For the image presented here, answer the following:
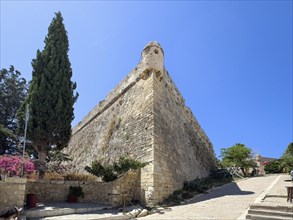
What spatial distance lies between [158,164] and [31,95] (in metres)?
7.37

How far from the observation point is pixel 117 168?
10.9m

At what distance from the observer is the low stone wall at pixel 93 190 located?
10.6m

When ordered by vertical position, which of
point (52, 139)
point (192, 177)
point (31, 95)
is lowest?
point (192, 177)

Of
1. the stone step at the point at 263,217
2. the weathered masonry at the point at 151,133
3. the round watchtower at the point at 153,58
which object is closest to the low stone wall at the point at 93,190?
the weathered masonry at the point at 151,133

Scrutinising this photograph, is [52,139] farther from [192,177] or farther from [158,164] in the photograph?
[192,177]

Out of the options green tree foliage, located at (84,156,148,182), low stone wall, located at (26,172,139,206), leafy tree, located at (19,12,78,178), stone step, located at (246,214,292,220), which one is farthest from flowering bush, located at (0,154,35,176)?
stone step, located at (246,214,292,220)

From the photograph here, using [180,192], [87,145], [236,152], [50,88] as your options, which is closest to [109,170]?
[180,192]

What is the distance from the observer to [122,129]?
52.3 ft

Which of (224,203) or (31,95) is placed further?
(31,95)

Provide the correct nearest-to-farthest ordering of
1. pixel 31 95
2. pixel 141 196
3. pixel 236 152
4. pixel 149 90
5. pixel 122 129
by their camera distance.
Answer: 1. pixel 141 196
2. pixel 31 95
3. pixel 149 90
4. pixel 122 129
5. pixel 236 152

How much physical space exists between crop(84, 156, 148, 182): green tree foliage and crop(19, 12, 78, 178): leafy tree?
3.02 m

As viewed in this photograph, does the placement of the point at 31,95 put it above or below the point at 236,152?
above

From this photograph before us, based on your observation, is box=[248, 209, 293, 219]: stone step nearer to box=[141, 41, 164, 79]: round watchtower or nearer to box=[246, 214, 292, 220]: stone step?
box=[246, 214, 292, 220]: stone step

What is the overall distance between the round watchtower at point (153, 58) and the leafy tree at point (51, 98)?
4.47 meters
